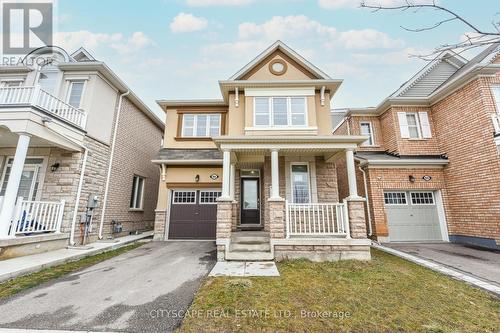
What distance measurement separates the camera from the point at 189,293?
3934 millimetres

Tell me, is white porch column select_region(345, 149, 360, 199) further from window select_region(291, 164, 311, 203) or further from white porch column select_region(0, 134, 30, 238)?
white porch column select_region(0, 134, 30, 238)

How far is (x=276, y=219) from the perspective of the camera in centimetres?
625

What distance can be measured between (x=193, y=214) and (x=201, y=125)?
4.48 metres

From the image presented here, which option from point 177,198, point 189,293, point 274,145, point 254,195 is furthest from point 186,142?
point 189,293

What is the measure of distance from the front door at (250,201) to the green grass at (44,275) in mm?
4949

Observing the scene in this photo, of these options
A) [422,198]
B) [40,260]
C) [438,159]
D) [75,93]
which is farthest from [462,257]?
[75,93]

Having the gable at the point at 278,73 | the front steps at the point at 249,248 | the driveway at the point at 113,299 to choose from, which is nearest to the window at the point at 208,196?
the front steps at the point at 249,248

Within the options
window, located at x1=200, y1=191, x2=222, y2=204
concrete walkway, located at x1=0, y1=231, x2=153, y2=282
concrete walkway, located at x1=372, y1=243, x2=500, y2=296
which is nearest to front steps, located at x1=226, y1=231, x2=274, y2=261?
window, located at x1=200, y1=191, x2=222, y2=204

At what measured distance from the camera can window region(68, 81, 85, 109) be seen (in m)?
8.58

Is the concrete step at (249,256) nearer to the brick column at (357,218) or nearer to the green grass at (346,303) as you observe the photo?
the green grass at (346,303)

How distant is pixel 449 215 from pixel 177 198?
12414 mm

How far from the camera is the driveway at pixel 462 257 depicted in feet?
17.2

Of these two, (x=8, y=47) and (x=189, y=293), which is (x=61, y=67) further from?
(x=189, y=293)

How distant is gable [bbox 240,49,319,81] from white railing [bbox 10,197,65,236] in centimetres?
857
